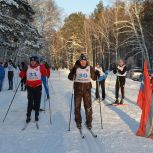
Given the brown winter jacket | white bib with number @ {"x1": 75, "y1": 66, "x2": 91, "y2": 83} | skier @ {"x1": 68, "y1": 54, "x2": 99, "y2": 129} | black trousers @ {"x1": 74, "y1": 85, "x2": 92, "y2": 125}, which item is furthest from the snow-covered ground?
white bib with number @ {"x1": 75, "y1": 66, "x2": 91, "y2": 83}

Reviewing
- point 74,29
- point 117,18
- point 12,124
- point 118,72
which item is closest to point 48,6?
point 117,18

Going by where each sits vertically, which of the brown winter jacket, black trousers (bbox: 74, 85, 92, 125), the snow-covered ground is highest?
the brown winter jacket

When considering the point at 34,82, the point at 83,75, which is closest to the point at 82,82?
the point at 83,75

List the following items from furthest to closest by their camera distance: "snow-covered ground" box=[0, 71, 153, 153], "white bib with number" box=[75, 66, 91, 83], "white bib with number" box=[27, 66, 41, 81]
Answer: "white bib with number" box=[27, 66, 41, 81] → "white bib with number" box=[75, 66, 91, 83] → "snow-covered ground" box=[0, 71, 153, 153]

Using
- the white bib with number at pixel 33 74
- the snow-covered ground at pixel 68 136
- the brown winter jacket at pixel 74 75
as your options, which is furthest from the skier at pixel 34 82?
the brown winter jacket at pixel 74 75

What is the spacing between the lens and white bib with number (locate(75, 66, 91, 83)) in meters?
11.2

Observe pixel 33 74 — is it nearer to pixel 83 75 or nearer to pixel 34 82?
pixel 34 82

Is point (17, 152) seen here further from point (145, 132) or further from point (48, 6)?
point (48, 6)

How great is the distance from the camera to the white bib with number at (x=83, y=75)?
11242 millimetres

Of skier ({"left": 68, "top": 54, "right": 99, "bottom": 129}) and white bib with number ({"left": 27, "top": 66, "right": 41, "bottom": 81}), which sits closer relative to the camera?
skier ({"left": 68, "top": 54, "right": 99, "bottom": 129})

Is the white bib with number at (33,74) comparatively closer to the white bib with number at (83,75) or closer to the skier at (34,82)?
the skier at (34,82)

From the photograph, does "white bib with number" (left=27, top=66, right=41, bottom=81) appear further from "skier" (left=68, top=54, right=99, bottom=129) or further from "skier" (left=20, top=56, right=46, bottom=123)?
"skier" (left=68, top=54, right=99, bottom=129)

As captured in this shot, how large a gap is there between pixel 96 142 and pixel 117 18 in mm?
60566

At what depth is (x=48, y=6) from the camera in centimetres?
6656
